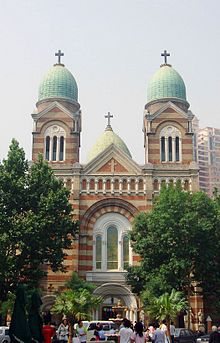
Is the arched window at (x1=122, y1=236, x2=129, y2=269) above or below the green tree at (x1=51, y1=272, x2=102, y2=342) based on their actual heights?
above

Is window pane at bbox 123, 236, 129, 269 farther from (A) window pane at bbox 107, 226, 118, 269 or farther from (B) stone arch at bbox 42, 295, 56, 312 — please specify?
(B) stone arch at bbox 42, 295, 56, 312

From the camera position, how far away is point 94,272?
4100cm

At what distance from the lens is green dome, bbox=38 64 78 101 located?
47.6 metres

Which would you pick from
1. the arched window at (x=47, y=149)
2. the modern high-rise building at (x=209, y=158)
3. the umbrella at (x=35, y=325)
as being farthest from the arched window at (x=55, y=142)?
the modern high-rise building at (x=209, y=158)

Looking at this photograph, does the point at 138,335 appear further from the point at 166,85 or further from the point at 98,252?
the point at 166,85

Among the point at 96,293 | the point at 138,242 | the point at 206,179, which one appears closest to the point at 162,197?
the point at 138,242

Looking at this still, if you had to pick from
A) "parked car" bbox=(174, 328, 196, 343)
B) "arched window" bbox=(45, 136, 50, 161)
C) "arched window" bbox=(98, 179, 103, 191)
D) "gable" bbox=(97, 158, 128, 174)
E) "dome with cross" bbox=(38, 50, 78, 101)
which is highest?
"dome with cross" bbox=(38, 50, 78, 101)

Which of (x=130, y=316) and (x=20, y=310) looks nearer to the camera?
(x=20, y=310)

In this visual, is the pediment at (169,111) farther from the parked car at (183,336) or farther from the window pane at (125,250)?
the parked car at (183,336)

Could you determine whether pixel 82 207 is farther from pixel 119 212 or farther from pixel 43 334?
pixel 43 334

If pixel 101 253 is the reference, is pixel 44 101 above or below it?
above

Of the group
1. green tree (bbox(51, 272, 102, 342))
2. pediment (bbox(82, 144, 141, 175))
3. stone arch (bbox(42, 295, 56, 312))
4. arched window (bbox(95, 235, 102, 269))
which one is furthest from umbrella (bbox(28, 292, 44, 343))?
pediment (bbox(82, 144, 141, 175))

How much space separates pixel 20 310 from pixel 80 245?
1123 inches

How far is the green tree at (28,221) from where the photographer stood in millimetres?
30578
